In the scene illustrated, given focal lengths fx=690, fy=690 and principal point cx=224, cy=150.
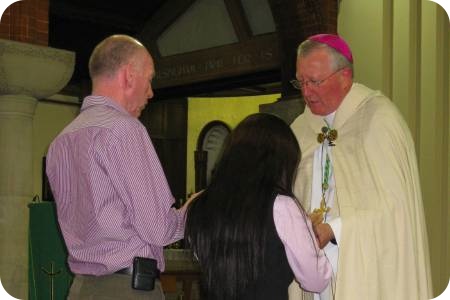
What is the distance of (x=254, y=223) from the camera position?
2301mm

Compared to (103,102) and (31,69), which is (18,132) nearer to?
(31,69)

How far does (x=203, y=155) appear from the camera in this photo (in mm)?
9758

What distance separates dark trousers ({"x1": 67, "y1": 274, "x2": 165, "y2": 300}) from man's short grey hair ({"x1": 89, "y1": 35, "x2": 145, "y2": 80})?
0.75m

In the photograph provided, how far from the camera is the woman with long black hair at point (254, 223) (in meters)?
2.31

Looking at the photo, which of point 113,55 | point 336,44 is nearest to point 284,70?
point 336,44

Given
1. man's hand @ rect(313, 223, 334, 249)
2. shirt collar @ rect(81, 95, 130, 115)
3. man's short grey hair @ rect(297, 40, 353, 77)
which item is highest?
man's short grey hair @ rect(297, 40, 353, 77)

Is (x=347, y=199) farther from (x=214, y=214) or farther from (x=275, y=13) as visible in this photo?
(x=275, y=13)

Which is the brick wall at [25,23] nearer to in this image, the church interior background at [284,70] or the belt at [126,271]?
the church interior background at [284,70]

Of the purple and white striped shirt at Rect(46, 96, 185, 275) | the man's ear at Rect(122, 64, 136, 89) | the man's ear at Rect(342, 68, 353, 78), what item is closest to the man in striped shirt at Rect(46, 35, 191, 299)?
the purple and white striped shirt at Rect(46, 96, 185, 275)

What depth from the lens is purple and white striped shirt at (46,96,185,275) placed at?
7.78 ft

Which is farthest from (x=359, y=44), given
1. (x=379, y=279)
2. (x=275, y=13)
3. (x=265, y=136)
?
(x=265, y=136)

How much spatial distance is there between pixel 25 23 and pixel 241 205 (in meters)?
4.50

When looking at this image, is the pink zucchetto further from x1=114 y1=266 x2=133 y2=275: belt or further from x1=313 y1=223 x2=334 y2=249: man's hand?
x1=114 y1=266 x2=133 y2=275: belt

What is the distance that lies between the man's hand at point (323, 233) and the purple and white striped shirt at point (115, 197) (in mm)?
705
